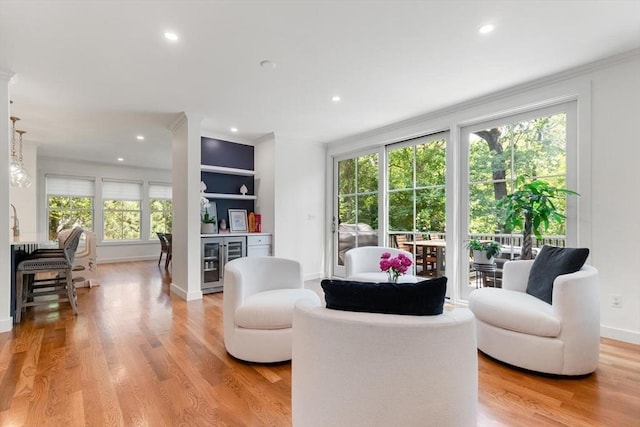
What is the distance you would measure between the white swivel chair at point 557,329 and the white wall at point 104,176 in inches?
325

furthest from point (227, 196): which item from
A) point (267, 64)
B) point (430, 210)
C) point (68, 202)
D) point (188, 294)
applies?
point (68, 202)

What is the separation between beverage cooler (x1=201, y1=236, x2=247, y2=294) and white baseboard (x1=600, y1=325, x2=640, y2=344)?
4300 millimetres

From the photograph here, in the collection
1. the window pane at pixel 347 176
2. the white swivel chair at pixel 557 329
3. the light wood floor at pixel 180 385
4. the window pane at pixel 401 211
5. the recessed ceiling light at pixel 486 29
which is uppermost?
the recessed ceiling light at pixel 486 29

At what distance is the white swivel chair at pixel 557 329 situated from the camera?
2053 millimetres

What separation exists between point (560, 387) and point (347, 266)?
213cm

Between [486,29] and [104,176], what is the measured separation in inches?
330

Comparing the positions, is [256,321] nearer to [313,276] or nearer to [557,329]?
[557,329]

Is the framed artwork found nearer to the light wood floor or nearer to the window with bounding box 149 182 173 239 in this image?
the light wood floor

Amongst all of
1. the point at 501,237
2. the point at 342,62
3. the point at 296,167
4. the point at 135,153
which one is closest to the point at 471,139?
the point at 501,237

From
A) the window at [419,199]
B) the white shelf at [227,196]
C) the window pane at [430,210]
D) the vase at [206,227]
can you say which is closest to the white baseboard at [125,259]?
the white shelf at [227,196]

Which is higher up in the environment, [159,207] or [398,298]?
[159,207]

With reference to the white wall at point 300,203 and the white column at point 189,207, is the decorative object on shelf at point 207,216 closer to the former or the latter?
the white column at point 189,207

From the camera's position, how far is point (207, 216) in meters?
4.84

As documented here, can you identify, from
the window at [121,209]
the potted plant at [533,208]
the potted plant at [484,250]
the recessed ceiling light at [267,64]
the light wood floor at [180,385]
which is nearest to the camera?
the light wood floor at [180,385]
